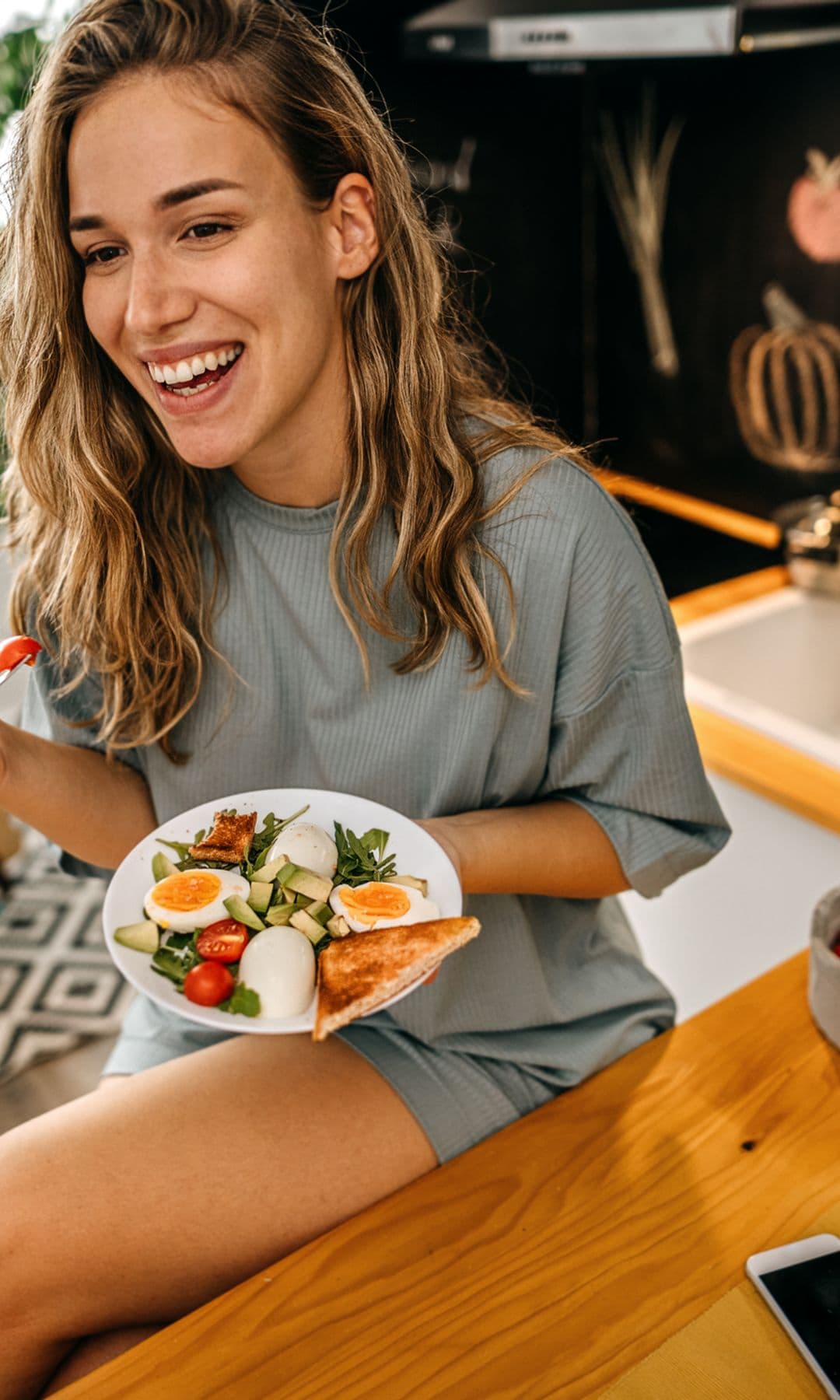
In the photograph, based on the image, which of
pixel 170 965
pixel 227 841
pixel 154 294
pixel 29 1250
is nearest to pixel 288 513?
pixel 154 294

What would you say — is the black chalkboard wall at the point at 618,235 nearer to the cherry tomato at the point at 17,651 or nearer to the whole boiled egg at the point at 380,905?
the cherry tomato at the point at 17,651

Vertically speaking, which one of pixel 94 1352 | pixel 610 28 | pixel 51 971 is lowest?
pixel 51 971

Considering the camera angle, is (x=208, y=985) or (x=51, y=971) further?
(x=51, y=971)

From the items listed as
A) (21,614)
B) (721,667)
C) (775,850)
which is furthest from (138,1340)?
(721,667)

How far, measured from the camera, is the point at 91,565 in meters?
1.24

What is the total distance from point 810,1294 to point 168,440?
40.2 inches

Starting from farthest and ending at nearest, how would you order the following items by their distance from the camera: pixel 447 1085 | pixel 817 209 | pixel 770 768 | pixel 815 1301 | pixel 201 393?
pixel 817 209, pixel 770 768, pixel 447 1085, pixel 201 393, pixel 815 1301

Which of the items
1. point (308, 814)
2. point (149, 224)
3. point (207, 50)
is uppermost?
point (207, 50)

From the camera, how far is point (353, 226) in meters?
1.13

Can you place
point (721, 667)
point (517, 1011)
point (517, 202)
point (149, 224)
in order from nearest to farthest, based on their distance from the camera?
1. point (149, 224)
2. point (517, 1011)
3. point (721, 667)
4. point (517, 202)

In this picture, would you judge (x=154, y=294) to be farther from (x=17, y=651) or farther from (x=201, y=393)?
(x=17, y=651)

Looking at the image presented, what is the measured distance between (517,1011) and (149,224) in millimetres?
871

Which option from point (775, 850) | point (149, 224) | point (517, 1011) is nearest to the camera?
point (149, 224)

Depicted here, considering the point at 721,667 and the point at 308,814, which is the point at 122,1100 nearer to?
the point at 308,814
